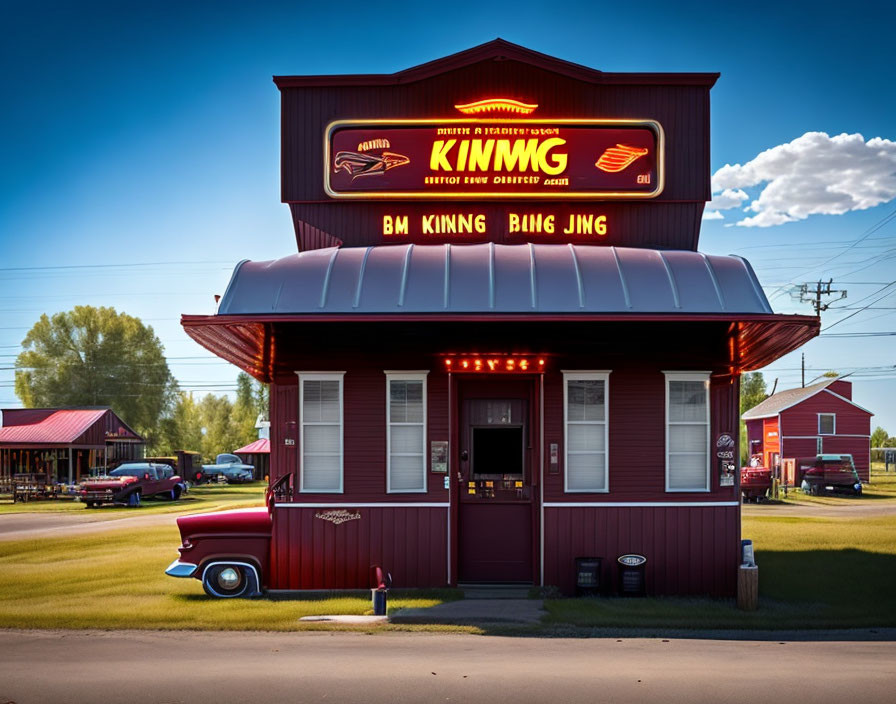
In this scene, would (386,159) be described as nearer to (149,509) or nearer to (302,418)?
(302,418)

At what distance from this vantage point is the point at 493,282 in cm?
1421

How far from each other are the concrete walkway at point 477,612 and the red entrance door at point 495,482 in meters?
1.13

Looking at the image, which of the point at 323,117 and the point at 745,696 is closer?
the point at 745,696

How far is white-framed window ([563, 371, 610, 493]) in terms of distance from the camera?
14.7 metres

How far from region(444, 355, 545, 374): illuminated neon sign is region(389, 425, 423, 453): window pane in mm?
1179

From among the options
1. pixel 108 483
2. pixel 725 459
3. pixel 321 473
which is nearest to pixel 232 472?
pixel 108 483

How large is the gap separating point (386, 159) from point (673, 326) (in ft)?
19.7

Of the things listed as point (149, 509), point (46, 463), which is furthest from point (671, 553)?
point (46, 463)

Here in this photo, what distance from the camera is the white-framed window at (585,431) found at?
14.7m

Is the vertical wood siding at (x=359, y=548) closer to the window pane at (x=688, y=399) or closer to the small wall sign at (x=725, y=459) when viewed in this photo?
the window pane at (x=688, y=399)

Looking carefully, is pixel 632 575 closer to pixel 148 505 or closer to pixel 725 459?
pixel 725 459

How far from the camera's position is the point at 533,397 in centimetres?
1502

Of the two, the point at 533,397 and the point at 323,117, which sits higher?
the point at 323,117

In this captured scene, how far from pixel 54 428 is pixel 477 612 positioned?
44.8m
